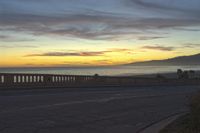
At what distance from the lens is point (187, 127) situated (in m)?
12.8

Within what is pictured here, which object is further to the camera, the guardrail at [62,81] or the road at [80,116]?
the guardrail at [62,81]

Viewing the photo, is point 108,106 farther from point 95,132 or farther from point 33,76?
point 33,76

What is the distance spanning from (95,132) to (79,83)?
26.7 m

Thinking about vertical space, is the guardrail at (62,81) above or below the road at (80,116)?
above

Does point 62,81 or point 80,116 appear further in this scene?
point 62,81

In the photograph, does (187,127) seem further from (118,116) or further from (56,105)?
(56,105)

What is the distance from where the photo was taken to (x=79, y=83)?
3997 cm

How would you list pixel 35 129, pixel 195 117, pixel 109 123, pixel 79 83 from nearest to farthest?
1. pixel 195 117
2. pixel 35 129
3. pixel 109 123
4. pixel 79 83

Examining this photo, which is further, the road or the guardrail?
the guardrail

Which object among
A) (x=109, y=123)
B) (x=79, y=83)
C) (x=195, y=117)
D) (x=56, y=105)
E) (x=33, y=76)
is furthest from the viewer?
(x=79, y=83)

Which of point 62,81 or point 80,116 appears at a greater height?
point 62,81

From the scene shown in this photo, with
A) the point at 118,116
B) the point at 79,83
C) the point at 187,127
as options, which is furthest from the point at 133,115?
the point at 79,83

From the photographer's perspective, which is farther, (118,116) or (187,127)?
(118,116)

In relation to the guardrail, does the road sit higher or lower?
lower
